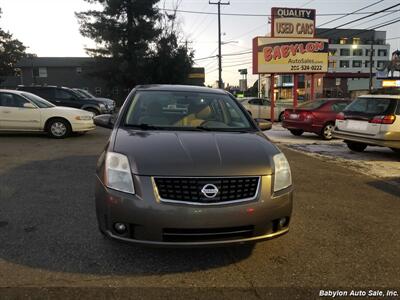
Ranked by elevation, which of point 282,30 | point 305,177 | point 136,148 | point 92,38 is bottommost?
point 305,177

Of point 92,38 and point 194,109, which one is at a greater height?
point 92,38

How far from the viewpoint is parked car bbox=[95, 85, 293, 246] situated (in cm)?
332

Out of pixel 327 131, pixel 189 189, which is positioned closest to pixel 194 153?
pixel 189 189

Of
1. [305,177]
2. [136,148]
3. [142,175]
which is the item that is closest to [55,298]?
[142,175]

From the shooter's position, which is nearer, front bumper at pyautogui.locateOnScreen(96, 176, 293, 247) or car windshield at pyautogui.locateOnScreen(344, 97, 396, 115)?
front bumper at pyautogui.locateOnScreen(96, 176, 293, 247)

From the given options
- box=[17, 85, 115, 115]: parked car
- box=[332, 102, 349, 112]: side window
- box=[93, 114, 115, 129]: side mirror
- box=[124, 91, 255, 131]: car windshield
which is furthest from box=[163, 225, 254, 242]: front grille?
box=[17, 85, 115, 115]: parked car

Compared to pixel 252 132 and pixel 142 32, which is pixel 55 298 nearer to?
pixel 252 132

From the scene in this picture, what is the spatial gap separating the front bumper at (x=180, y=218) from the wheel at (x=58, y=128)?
993cm

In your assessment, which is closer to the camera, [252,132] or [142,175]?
[142,175]

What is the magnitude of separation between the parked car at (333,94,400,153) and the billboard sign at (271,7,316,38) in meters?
11.7

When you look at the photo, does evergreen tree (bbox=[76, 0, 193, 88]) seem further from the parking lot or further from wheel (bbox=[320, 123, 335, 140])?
the parking lot

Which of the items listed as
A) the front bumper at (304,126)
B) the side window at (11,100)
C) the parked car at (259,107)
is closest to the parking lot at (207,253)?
the side window at (11,100)

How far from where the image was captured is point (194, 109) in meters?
4.93

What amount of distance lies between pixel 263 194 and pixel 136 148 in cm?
118
